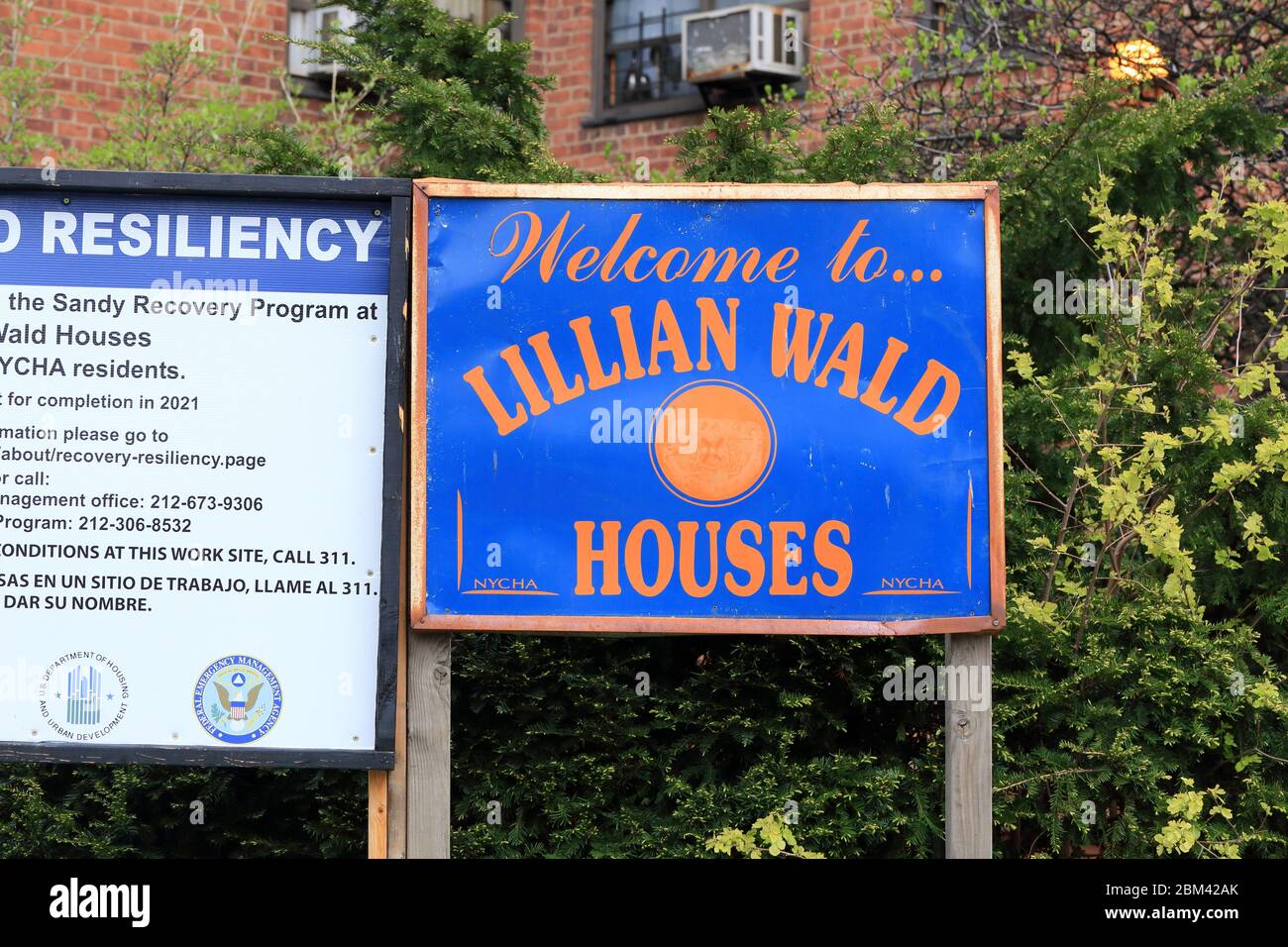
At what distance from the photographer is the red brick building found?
9.84 m

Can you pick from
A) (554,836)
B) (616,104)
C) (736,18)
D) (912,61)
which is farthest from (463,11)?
(554,836)

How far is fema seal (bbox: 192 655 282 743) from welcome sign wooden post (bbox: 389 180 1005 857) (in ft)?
1.21

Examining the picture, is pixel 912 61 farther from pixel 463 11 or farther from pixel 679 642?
pixel 679 642

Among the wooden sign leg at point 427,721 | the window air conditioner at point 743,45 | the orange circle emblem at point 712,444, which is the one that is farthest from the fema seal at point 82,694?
the window air conditioner at point 743,45

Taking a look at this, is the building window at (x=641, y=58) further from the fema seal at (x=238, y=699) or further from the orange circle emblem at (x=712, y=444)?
the fema seal at (x=238, y=699)

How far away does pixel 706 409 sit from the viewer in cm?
404

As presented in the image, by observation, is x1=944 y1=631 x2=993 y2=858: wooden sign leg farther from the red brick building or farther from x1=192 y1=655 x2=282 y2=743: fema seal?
the red brick building

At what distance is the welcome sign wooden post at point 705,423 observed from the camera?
3963 mm

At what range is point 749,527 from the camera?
398 cm

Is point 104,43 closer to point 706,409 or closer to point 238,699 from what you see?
point 238,699

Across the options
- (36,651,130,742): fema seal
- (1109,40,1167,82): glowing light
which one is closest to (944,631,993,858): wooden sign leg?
(36,651,130,742): fema seal

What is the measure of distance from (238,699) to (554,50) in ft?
27.8

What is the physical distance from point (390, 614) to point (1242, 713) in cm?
268

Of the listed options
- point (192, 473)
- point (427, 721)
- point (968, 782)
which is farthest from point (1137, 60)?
point (192, 473)
